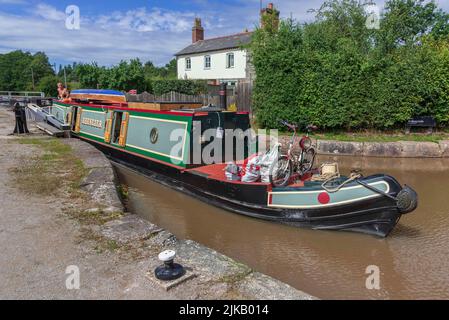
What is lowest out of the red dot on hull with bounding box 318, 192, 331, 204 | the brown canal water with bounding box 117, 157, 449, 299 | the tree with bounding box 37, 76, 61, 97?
the brown canal water with bounding box 117, 157, 449, 299

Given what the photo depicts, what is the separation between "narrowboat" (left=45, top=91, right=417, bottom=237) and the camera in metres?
4.64

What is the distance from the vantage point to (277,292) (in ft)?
9.05

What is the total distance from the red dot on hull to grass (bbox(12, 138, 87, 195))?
376 cm

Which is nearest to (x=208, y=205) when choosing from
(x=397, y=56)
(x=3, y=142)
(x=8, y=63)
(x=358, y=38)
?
(x=3, y=142)

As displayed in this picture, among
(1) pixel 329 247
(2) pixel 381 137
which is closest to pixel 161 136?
(1) pixel 329 247

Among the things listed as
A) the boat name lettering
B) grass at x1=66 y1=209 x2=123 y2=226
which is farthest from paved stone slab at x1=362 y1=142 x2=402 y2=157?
grass at x1=66 y1=209 x2=123 y2=226

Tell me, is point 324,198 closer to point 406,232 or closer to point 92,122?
point 406,232

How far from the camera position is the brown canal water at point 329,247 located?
3748 mm

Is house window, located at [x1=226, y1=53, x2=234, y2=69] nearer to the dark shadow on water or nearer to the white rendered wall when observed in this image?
the white rendered wall

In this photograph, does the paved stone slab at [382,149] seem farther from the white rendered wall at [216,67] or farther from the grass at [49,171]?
the white rendered wall at [216,67]

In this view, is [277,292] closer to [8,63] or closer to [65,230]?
[65,230]

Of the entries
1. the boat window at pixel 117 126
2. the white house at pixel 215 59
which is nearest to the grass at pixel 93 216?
the boat window at pixel 117 126

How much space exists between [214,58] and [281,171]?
21790 millimetres

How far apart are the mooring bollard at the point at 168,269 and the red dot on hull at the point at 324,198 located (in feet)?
8.55
